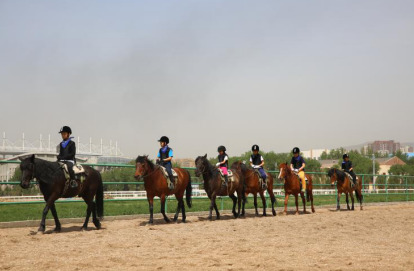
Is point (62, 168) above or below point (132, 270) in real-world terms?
above

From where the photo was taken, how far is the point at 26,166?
11445mm

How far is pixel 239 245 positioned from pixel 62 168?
5174 mm

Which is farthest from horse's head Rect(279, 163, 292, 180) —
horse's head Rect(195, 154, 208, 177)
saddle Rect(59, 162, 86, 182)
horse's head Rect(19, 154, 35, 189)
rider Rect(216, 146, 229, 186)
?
horse's head Rect(19, 154, 35, 189)

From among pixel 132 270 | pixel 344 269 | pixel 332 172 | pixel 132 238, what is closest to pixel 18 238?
pixel 132 238

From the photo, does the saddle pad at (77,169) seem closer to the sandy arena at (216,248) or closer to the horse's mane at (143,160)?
the sandy arena at (216,248)

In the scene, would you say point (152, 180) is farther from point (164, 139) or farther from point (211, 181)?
point (211, 181)

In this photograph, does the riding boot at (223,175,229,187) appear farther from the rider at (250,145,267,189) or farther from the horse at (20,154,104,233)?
the horse at (20,154,104,233)

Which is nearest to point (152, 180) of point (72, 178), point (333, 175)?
point (72, 178)

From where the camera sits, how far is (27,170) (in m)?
11.4

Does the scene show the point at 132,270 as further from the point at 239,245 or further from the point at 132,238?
the point at 132,238

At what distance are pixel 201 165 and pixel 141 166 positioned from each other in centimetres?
232

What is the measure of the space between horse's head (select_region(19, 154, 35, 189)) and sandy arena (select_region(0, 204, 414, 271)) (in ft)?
4.02

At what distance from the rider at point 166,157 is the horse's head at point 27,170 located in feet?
14.1

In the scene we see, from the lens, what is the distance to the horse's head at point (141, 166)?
45.3 feet
